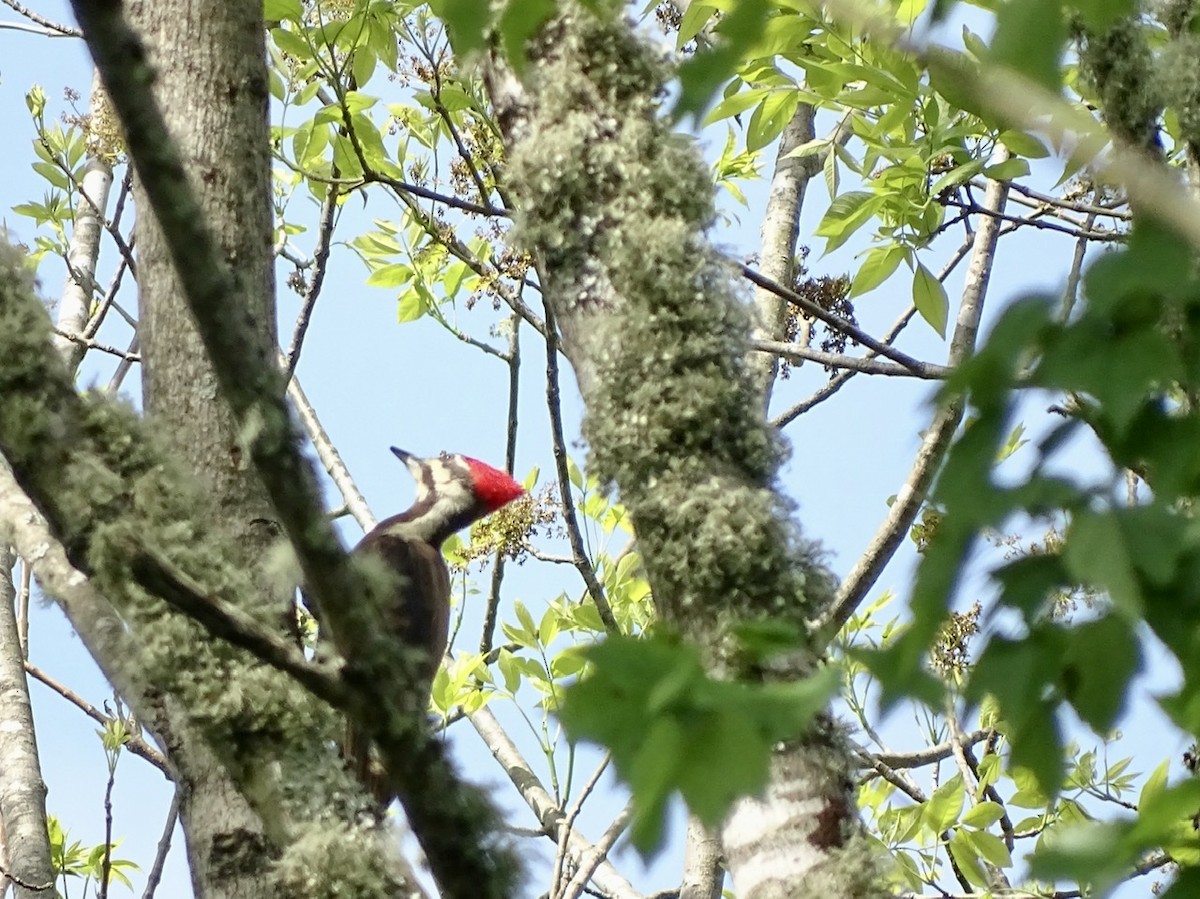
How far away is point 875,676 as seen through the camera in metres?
0.95

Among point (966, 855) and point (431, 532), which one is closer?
point (966, 855)

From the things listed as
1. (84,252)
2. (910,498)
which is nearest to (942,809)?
(910,498)

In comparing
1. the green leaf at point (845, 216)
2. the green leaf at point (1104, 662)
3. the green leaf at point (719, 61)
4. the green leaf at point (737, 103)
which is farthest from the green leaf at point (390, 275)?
the green leaf at point (1104, 662)

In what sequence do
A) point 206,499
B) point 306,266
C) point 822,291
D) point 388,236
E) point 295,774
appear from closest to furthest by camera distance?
point 295,774 → point 206,499 → point 822,291 → point 306,266 → point 388,236

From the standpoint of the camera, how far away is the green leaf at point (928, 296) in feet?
9.19

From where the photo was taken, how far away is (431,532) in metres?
4.34

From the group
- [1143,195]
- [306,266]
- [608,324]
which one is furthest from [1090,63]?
[306,266]

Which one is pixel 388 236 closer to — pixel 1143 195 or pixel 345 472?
pixel 345 472

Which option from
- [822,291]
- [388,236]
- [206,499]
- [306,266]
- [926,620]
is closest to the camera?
[926,620]

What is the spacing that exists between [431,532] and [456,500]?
0.49 feet

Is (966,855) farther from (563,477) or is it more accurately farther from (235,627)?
(235,627)

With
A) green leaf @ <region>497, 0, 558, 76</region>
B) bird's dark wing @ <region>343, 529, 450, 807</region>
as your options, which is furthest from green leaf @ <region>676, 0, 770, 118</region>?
bird's dark wing @ <region>343, 529, 450, 807</region>

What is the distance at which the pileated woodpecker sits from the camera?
3723 millimetres

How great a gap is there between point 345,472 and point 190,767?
2364 millimetres
